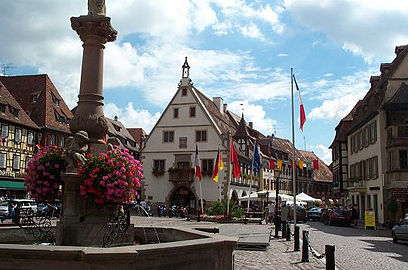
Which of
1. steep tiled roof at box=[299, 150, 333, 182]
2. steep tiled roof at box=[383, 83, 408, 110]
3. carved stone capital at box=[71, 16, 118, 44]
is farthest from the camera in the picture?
steep tiled roof at box=[299, 150, 333, 182]

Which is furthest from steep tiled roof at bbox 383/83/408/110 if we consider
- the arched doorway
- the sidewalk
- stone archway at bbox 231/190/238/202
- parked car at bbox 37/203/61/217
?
parked car at bbox 37/203/61/217

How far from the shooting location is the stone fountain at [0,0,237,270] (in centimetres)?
594

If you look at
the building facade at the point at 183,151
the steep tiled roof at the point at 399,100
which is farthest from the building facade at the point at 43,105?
the steep tiled roof at the point at 399,100

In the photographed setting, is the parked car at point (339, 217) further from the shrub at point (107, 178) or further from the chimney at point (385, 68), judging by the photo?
the shrub at point (107, 178)

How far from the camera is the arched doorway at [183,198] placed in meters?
52.1

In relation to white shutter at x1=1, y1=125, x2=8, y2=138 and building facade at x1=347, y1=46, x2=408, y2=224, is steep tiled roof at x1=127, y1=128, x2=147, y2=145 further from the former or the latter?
building facade at x1=347, y1=46, x2=408, y2=224

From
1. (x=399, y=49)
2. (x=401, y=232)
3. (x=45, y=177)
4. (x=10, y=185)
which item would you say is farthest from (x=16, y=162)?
(x=45, y=177)

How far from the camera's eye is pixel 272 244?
19.2 metres

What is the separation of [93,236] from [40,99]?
4948 cm

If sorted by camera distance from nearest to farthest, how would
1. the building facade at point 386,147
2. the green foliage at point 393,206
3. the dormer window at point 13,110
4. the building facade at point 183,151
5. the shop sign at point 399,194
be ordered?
the green foliage at point 393,206
the shop sign at point 399,194
the building facade at point 386,147
the dormer window at point 13,110
the building facade at point 183,151

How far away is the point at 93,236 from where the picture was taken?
928cm

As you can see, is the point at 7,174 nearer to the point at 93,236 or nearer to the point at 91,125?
the point at 91,125

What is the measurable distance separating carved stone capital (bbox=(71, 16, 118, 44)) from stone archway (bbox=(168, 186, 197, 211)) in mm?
41916

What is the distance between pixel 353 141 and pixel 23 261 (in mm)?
45877
